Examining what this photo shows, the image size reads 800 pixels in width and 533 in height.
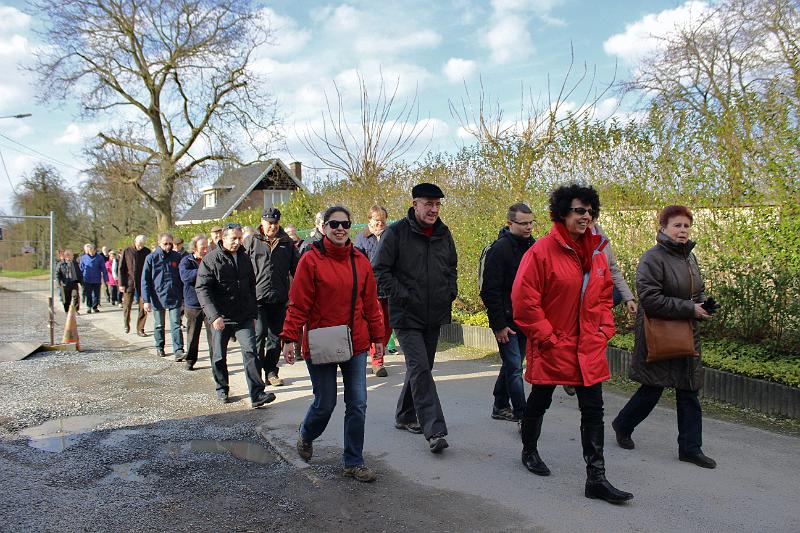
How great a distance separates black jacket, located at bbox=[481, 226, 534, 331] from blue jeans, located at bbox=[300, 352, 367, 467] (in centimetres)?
133

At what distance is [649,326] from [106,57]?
32.4 m

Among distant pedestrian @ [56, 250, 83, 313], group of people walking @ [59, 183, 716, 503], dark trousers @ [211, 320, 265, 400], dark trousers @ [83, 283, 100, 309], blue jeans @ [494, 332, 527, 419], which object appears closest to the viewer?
group of people walking @ [59, 183, 716, 503]

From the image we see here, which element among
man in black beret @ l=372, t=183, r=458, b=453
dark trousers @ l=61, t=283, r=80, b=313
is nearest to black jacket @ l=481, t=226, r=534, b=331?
man in black beret @ l=372, t=183, r=458, b=453

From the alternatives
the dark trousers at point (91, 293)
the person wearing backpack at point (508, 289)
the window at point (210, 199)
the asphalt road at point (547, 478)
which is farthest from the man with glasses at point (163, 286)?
the window at point (210, 199)

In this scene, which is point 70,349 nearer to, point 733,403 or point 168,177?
point 733,403

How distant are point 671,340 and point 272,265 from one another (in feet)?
15.5

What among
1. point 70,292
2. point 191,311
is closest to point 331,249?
point 191,311

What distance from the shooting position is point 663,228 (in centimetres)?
511

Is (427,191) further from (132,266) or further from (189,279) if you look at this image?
(132,266)

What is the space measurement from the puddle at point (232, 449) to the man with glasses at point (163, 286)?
5.18 metres

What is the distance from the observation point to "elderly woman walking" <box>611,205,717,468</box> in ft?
16.3

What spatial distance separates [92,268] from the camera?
19.3 meters

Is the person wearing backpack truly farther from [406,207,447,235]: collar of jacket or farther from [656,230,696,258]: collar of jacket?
[656,230,696,258]: collar of jacket

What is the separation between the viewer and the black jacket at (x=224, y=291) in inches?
285
